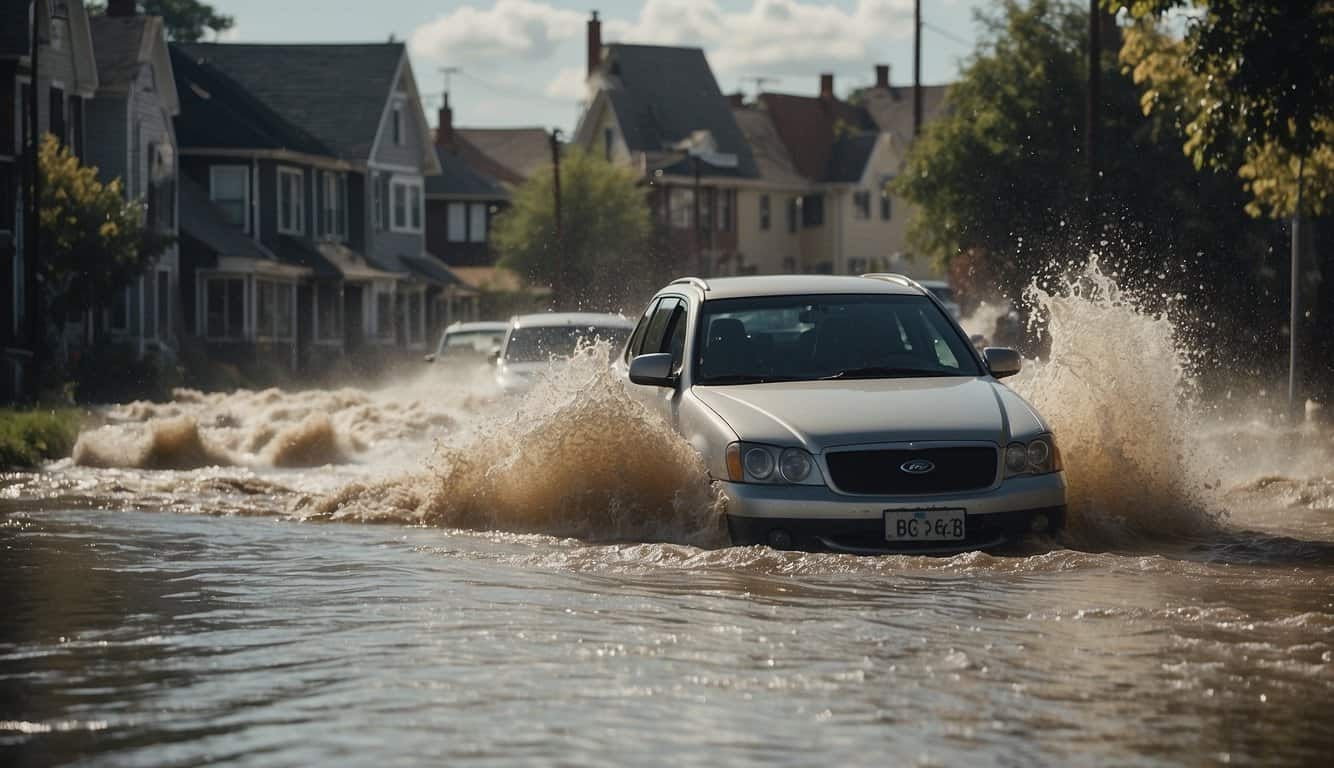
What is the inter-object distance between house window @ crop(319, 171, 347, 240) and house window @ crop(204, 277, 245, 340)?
7.10 meters

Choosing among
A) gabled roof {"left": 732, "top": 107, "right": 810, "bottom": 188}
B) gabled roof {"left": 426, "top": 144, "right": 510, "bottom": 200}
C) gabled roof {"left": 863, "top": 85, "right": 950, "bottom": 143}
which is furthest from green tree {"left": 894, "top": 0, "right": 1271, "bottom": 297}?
gabled roof {"left": 863, "top": 85, "right": 950, "bottom": 143}

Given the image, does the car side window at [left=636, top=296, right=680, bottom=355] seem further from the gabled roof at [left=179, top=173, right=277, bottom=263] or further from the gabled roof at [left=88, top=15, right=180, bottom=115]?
the gabled roof at [left=179, top=173, right=277, bottom=263]

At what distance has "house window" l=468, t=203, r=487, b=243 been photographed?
82500 millimetres

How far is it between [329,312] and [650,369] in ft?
164

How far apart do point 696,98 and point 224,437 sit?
61675 millimetres

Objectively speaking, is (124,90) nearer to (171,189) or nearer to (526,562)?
(171,189)

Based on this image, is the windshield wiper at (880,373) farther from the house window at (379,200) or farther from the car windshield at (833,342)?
the house window at (379,200)

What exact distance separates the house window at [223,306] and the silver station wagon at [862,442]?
4268 centimetres

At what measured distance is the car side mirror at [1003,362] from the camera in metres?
12.7

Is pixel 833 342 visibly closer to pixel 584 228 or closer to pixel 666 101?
pixel 584 228

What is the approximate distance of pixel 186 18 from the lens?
3627 inches

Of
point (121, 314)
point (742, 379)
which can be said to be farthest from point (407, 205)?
point (742, 379)

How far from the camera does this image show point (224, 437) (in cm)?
2602

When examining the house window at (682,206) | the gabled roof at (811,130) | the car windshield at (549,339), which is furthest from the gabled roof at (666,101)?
the car windshield at (549,339)
